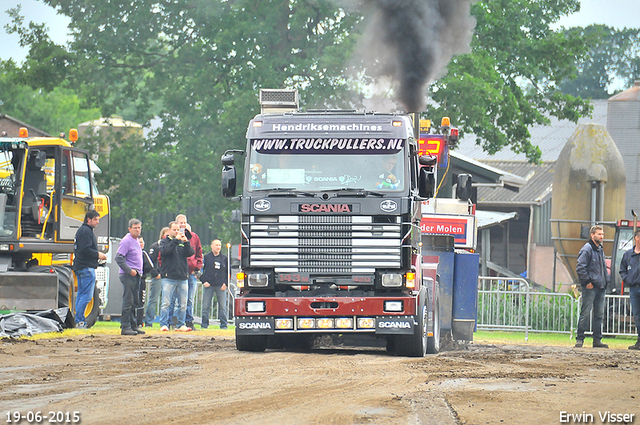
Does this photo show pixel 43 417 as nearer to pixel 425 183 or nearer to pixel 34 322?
pixel 425 183

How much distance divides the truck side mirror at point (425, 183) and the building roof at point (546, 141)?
1394 inches

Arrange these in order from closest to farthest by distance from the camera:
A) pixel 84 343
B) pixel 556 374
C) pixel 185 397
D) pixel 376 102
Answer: pixel 185 397 < pixel 556 374 < pixel 84 343 < pixel 376 102

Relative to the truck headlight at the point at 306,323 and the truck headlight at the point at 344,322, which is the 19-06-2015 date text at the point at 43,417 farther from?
the truck headlight at the point at 344,322


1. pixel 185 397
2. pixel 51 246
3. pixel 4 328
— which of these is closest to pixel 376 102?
pixel 51 246

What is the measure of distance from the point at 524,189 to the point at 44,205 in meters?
28.3

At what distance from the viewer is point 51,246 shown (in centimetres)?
1777

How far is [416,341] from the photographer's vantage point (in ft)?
42.0

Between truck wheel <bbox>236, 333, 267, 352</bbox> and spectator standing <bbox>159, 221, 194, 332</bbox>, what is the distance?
199 inches

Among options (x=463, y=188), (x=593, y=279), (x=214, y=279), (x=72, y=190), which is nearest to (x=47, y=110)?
(x=214, y=279)

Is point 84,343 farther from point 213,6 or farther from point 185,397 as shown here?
point 213,6

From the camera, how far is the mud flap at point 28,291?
16.2 m

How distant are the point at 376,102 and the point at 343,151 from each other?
58.7ft

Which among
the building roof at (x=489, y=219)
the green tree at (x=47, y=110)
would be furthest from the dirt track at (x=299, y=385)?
the green tree at (x=47, y=110)

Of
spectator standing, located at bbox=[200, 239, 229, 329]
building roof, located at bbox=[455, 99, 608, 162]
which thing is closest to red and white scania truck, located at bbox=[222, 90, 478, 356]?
spectator standing, located at bbox=[200, 239, 229, 329]
